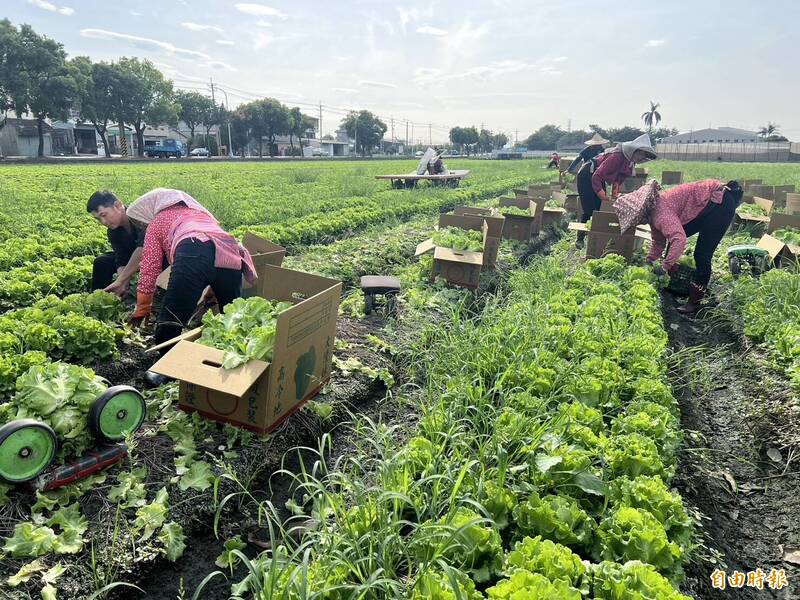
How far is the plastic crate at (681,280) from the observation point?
694 cm

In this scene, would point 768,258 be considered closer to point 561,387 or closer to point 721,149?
point 561,387

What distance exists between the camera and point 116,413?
2795mm

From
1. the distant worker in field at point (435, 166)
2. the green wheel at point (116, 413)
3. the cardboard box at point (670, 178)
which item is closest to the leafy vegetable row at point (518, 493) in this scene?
the green wheel at point (116, 413)

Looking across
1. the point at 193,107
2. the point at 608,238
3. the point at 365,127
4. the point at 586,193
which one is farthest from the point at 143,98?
the point at 608,238

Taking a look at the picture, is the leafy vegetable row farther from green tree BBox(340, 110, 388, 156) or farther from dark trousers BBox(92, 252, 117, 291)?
green tree BBox(340, 110, 388, 156)

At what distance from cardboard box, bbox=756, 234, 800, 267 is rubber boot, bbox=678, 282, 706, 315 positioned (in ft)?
4.49

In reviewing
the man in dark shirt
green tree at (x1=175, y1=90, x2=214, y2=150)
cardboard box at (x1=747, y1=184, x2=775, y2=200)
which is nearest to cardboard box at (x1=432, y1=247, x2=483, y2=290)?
the man in dark shirt

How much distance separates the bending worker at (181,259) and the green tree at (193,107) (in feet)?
216

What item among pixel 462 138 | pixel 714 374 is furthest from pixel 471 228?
pixel 462 138

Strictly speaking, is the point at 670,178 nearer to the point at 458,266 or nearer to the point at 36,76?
the point at 458,266

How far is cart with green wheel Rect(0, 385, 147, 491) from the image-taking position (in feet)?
7.88

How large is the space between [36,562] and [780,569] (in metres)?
3.66

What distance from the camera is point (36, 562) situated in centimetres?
219

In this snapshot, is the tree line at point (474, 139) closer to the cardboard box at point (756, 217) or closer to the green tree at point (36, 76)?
the green tree at point (36, 76)
